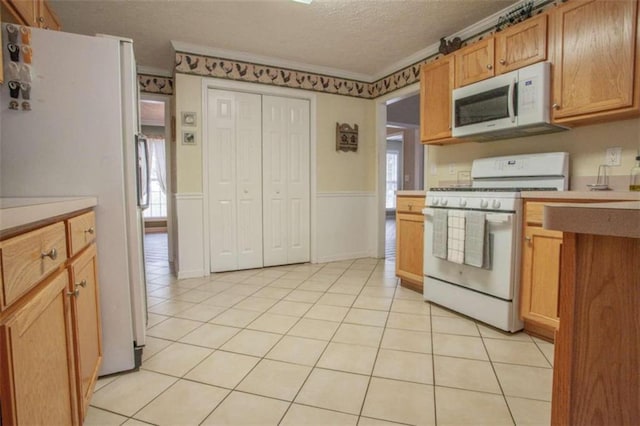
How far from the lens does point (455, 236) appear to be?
7.45 ft

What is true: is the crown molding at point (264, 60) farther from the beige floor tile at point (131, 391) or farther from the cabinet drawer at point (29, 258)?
the beige floor tile at point (131, 391)

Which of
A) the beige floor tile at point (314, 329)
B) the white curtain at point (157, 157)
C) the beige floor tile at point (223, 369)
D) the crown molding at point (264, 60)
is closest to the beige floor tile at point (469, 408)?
the beige floor tile at point (314, 329)

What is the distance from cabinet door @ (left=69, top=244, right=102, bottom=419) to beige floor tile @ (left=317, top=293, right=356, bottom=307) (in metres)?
1.56

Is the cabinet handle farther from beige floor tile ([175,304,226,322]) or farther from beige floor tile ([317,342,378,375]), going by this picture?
beige floor tile ([175,304,226,322])

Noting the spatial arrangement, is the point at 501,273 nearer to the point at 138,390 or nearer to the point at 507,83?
the point at 507,83

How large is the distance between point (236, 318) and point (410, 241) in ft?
5.23

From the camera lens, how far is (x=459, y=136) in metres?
2.64

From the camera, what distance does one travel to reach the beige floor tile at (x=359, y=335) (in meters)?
1.93

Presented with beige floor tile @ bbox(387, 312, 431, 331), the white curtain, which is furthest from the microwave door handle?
the white curtain

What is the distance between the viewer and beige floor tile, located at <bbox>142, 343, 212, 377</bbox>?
1647 mm

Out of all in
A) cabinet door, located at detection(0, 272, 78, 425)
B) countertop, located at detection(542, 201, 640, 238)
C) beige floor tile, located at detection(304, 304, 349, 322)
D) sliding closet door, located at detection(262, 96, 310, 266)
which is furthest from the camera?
sliding closet door, located at detection(262, 96, 310, 266)

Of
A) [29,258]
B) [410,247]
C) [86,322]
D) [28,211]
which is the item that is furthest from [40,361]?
[410,247]

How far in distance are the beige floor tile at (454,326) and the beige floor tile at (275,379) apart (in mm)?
966

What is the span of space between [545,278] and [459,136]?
1.28m
